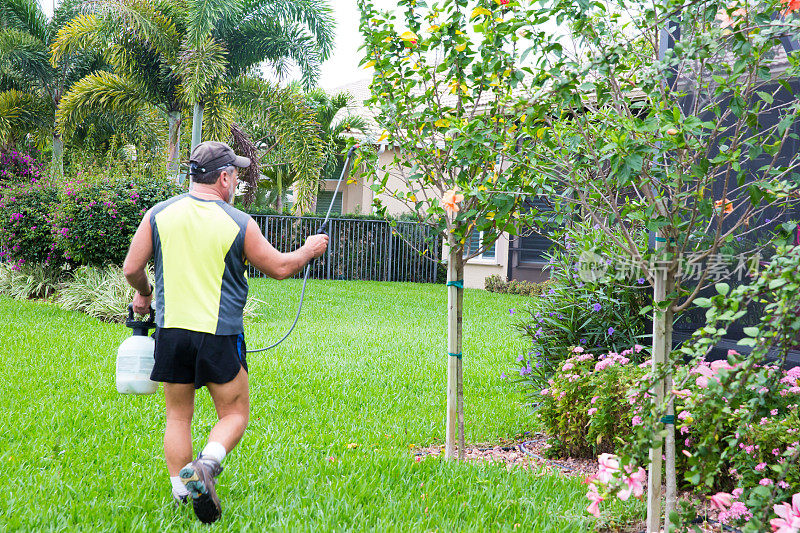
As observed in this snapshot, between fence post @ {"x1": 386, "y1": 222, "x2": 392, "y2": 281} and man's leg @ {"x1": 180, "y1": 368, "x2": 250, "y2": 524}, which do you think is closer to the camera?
man's leg @ {"x1": 180, "y1": 368, "x2": 250, "y2": 524}

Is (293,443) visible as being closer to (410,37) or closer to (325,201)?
(410,37)

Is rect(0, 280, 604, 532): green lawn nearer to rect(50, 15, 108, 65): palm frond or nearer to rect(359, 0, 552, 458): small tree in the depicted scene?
rect(359, 0, 552, 458): small tree

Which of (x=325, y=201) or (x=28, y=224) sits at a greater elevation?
(x=325, y=201)

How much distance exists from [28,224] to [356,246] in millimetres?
8568

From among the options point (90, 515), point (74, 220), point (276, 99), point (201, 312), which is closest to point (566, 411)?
point (201, 312)

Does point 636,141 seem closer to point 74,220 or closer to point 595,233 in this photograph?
point 595,233

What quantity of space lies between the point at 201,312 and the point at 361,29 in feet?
6.11

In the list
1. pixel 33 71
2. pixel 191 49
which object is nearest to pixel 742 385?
pixel 191 49

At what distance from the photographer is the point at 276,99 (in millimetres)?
14477

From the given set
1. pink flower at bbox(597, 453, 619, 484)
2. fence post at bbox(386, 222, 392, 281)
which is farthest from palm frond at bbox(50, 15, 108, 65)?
pink flower at bbox(597, 453, 619, 484)

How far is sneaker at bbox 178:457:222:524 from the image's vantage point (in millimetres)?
2941

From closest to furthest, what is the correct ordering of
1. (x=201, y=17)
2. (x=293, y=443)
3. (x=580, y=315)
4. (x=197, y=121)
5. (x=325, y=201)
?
(x=293, y=443)
(x=580, y=315)
(x=201, y=17)
(x=197, y=121)
(x=325, y=201)

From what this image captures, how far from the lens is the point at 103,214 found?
10188mm

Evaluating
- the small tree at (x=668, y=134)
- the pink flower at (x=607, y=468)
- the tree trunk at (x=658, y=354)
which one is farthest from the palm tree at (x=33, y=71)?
the pink flower at (x=607, y=468)
